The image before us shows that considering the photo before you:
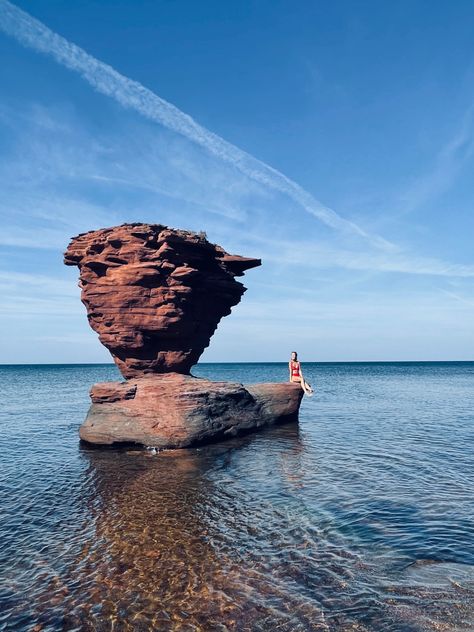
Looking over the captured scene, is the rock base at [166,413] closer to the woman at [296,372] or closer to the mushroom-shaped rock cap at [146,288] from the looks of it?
the mushroom-shaped rock cap at [146,288]

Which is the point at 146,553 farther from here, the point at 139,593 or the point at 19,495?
the point at 19,495

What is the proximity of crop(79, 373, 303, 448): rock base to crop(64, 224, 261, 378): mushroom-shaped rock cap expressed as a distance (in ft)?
6.31

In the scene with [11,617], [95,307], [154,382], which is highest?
[95,307]

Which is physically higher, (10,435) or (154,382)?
(154,382)

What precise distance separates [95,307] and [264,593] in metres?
18.5

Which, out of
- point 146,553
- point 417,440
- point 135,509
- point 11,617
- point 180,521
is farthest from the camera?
point 417,440

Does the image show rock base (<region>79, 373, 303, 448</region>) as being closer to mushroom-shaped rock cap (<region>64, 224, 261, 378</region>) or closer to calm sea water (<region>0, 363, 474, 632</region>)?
calm sea water (<region>0, 363, 474, 632</region>)

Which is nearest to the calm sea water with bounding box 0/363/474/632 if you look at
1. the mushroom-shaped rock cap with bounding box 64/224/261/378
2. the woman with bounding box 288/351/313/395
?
the mushroom-shaped rock cap with bounding box 64/224/261/378

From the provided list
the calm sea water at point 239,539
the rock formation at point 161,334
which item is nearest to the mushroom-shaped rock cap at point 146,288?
the rock formation at point 161,334

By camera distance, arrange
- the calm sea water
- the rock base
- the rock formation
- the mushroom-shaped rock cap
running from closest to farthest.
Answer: the calm sea water < the rock base < the rock formation < the mushroom-shaped rock cap

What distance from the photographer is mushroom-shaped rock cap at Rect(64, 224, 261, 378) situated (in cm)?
2183

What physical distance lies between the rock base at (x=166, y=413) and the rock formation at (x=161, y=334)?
0.15 ft

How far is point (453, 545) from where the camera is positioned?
9.13 metres

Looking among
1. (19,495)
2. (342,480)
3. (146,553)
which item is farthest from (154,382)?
(146,553)
